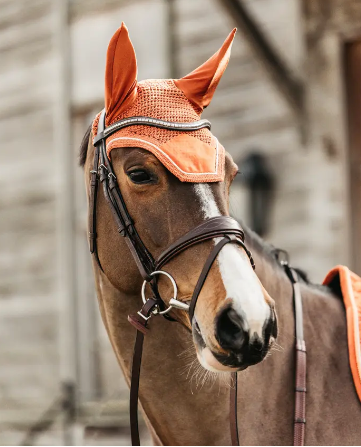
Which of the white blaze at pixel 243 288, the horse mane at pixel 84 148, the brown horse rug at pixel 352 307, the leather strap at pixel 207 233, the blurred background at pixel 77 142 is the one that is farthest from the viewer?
the blurred background at pixel 77 142

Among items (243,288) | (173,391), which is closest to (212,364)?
(243,288)

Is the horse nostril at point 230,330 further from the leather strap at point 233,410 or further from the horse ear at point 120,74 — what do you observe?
the horse ear at point 120,74

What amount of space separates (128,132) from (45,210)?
15.3 feet

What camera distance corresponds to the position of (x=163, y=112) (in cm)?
187

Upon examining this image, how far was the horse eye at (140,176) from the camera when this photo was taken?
71.0 inches

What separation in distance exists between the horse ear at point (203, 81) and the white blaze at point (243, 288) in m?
0.58

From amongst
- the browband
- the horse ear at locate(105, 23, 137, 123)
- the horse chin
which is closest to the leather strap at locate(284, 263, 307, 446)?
the horse chin

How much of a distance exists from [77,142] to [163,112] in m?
4.59

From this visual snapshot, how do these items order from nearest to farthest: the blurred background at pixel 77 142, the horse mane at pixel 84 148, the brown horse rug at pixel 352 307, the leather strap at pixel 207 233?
the leather strap at pixel 207 233 → the brown horse rug at pixel 352 307 → the horse mane at pixel 84 148 → the blurred background at pixel 77 142

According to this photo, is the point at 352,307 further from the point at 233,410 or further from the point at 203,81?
the point at 203,81

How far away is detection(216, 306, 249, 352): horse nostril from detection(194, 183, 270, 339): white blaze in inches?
0.6

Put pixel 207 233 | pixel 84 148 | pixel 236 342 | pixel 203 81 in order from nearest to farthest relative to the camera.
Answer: pixel 236 342, pixel 207 233, pixel 203 81, pixel 84 148

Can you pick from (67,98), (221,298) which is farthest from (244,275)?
(67,98)

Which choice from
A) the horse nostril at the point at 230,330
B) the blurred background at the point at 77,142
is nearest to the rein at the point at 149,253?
the horse nostril at the point at 230,330
